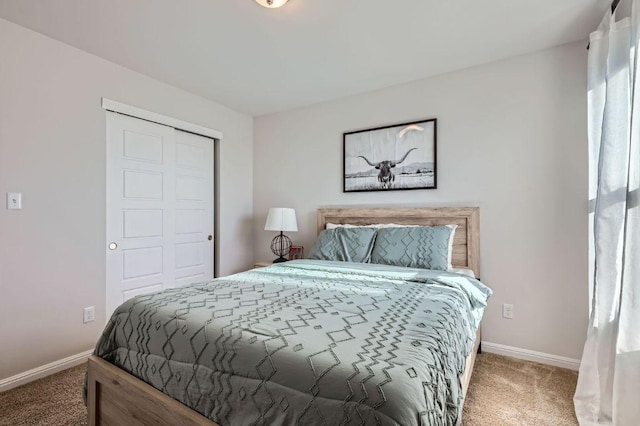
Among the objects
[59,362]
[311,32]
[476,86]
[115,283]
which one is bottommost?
[59,362]

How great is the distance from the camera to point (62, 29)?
7.22 feet

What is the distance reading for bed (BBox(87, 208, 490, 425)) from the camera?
868 mm

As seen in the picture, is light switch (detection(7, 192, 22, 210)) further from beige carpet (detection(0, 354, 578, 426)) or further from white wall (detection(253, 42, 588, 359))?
white wall (detection(253, 42, 588, 359))

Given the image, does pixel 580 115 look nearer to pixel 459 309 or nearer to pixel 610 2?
pixel 610 2

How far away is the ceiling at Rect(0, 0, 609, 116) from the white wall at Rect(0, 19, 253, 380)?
0.19 m

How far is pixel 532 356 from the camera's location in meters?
2.45

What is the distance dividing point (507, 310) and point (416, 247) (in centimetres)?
94

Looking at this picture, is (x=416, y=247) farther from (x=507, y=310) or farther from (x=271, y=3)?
(x=271, y=3)

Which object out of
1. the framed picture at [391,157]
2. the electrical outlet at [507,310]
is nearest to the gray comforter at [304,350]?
the electrical outlet at [507,310]

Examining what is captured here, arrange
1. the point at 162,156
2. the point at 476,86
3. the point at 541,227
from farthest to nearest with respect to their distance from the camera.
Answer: the point at 162,156, the point at 476,86, the point at 541,227

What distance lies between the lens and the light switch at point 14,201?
211 centimetres

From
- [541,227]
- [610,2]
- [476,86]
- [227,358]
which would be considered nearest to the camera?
[227,358]

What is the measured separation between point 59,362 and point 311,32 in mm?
3046

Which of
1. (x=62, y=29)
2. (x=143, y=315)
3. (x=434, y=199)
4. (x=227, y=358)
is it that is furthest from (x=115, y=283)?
(x=434, y=199)
